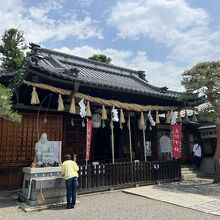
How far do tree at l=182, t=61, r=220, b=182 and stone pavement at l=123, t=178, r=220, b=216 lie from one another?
8.27 feet

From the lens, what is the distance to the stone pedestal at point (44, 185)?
27.5ft

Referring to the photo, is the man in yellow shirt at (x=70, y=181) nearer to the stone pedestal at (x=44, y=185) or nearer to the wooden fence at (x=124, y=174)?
the stone pedestal at (x=44, y=185)

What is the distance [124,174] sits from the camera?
37.6 feet

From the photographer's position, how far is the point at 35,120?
11.4 metres

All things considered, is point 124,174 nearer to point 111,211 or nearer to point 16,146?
point 111,211

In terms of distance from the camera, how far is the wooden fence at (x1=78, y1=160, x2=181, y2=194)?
10320 millimetres

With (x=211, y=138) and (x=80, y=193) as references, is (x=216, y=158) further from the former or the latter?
(x=80, y=193)

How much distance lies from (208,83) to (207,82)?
7.6 inches

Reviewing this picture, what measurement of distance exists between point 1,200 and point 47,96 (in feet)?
15.2

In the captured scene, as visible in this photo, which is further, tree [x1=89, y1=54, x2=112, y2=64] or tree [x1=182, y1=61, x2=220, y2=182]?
tree [x1=89, y1=54, x2=112, y2=64]

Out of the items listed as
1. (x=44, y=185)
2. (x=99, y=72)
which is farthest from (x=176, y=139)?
(x=44, y=185)

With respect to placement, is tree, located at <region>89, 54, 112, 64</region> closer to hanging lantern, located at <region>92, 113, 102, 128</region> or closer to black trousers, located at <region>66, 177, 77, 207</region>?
hanging lantern, located at <region>92, 113, 102, 128</region>

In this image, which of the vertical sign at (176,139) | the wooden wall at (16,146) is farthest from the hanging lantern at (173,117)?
the wooden wall at (16,146)

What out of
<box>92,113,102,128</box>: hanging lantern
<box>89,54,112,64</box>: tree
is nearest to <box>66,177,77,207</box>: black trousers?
<box>92,113,102,128</box>: hanging lantern
